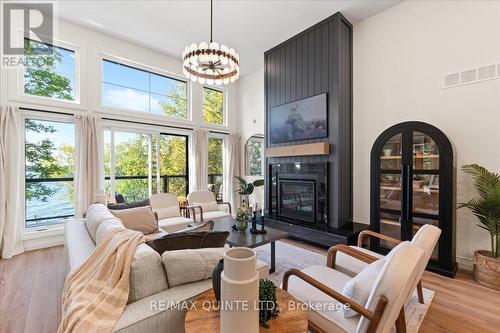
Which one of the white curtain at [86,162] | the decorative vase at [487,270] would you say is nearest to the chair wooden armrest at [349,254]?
the decorative vase at [487,270]

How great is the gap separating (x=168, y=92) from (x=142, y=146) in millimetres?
1468

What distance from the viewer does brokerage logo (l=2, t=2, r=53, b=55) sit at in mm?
3709

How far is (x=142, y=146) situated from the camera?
203 inches

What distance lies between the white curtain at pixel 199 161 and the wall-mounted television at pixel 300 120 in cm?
184

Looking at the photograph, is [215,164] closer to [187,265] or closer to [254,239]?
[254,239]

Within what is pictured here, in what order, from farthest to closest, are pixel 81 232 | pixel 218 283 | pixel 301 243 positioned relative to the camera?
pixel 301 243 < pixel 81 232 < pixel 218 283

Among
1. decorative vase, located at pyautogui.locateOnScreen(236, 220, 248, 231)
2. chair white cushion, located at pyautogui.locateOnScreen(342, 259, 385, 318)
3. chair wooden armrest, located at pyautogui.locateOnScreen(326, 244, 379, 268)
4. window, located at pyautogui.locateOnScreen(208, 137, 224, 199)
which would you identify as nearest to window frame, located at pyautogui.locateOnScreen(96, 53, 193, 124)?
window, located at pyautogui.locateOnScreen(208, 137, 224, 199)

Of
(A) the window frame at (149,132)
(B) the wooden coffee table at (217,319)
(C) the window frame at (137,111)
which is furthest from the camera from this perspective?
(A) the window frame at (149,132)

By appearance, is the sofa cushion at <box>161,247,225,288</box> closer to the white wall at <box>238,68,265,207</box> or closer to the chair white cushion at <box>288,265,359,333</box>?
the chair white cushion at <box>288,265,359,333</box>

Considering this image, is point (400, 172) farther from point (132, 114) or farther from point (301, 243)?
point (132, 114)

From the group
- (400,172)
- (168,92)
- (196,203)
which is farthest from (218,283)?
(168,92)

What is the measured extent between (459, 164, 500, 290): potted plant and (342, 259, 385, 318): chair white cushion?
2210 millimetres

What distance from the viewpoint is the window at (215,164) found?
635 cm

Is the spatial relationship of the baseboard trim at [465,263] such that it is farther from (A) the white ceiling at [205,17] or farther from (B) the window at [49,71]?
(B) the window at [49,71]
